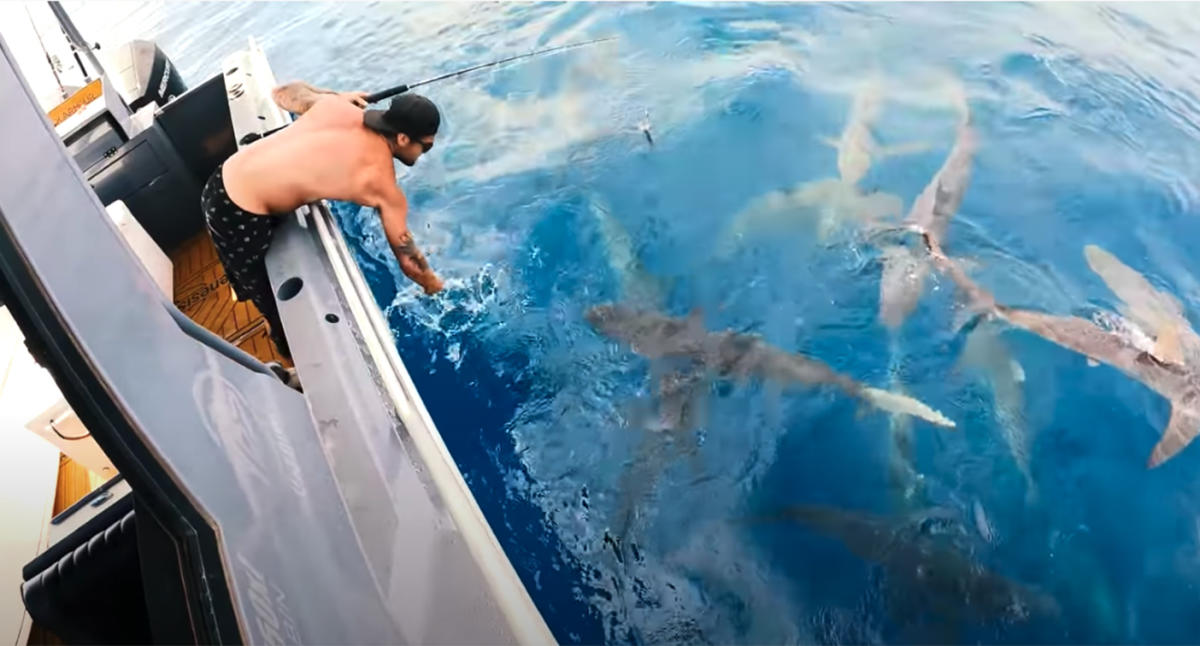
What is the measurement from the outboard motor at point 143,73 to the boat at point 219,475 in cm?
403

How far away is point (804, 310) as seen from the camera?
4547 millimetres

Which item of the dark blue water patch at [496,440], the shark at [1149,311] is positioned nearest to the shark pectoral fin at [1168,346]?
the shark at [1149,311]

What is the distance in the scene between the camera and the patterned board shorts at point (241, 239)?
3.18 meters

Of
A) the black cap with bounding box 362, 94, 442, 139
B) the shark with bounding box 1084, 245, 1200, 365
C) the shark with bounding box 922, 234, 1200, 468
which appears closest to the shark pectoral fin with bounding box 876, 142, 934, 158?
the shark with bounding box 922, 234, 1200, 468

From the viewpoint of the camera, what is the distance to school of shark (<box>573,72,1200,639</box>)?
3232 mm

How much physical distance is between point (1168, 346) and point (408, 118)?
14.4 ft

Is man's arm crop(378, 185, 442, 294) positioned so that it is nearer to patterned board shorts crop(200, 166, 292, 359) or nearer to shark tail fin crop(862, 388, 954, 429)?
patterned board shorts crop(200, 166, 292, 359)

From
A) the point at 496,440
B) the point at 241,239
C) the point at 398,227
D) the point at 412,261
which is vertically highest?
the point at 241,239

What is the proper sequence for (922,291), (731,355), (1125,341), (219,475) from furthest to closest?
1. (922,291)
2. (1125,341)
3. (731,355)
4. (219,475)

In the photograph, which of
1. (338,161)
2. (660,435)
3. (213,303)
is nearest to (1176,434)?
(660,435)

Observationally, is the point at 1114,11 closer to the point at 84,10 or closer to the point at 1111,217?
the point at 1111,217

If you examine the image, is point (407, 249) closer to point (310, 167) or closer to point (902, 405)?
point (310, 167)

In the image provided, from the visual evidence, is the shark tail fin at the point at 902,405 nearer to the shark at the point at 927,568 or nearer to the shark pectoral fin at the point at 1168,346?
the shark at the point at 927,568

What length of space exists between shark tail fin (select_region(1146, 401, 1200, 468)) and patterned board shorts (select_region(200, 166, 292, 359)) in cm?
448
